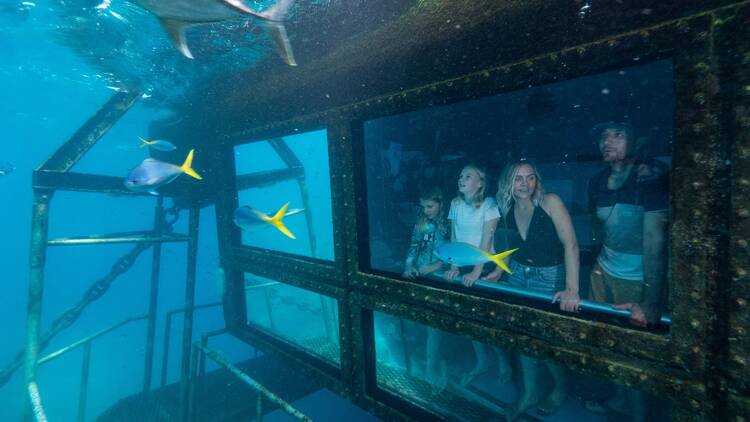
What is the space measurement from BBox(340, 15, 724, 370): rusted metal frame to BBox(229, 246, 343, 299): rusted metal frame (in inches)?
82.7

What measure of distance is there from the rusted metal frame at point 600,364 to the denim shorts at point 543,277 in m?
1.21

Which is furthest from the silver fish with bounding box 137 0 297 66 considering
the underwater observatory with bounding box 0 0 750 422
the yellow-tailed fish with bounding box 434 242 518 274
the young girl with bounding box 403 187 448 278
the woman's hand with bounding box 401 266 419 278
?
the young girl with bounding box 403 187 448 278

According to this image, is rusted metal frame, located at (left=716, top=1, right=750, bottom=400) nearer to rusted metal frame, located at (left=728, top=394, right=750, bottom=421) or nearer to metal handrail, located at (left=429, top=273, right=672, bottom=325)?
rusted metal frame, located at (left=728, top=394, right=750, bottom=421)

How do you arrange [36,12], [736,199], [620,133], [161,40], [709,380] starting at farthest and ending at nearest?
[36,12] < [161,40] < [620,133] < [709,380] < [736,199]

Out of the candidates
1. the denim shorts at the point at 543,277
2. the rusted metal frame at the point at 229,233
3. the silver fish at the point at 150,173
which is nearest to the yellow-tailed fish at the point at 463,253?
the denim shorts at the point at 543,277

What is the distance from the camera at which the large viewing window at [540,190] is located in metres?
3.07

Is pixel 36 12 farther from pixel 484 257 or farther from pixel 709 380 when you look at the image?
pixel 709 380

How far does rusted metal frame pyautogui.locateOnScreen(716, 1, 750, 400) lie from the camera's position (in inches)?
67.6

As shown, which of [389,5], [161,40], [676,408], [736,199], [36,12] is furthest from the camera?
[36,12]

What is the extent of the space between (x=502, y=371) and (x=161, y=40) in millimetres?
7758

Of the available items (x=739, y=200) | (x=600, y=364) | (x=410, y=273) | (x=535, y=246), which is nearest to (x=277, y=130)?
(x=410, y=273)

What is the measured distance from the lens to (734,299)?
1.79m

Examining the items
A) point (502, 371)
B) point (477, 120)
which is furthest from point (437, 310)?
point (477, 120)

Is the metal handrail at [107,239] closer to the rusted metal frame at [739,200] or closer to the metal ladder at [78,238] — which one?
the metal ladder at [78,238]
